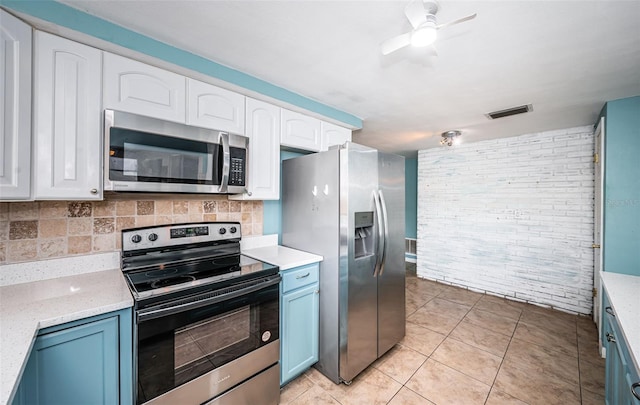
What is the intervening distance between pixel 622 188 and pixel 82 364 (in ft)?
13.3

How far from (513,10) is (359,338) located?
92.4 inches

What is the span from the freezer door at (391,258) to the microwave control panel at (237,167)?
114 cm

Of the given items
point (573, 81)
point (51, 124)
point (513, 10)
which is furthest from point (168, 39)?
point (573, 81)

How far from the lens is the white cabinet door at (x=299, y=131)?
235 cm

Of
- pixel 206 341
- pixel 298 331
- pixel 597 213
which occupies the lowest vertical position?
pixel 298 331

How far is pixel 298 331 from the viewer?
79.0 inches

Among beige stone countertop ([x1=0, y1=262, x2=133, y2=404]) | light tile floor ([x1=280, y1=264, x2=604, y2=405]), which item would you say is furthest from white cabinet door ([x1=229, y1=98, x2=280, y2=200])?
light tile floor ([x1=280, y1=264, x2=604, y2=405])

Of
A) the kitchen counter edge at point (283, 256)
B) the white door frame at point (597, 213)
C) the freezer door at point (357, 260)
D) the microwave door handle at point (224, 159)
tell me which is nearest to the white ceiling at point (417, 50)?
the white door frame at point (597, 213)

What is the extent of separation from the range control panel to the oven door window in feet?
1.25

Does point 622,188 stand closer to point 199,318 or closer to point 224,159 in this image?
point 224,159

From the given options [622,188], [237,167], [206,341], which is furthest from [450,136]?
[206,341]

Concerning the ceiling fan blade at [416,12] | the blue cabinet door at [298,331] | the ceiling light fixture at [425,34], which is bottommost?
the blue cabinet door at [298,331]

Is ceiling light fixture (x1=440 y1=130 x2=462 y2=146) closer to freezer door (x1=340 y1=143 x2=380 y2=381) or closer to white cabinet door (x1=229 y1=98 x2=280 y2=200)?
freezer door (x1=340 y1=143 x2=380 y2=381)

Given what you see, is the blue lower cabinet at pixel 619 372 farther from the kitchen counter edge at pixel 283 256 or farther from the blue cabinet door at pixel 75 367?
the blue cabinet door at pixel 75 367
